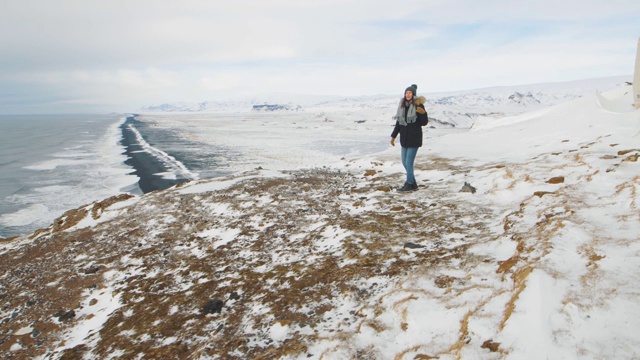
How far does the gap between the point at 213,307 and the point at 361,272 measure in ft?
7.64

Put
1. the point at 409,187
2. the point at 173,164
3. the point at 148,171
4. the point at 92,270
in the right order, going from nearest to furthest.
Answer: the point at 92,270, the point at 409,187, the point at 148,171, the point at 173,164

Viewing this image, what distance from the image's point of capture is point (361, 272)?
5449 millimetres

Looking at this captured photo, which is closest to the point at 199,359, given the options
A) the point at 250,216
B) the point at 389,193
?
the point at 250,216

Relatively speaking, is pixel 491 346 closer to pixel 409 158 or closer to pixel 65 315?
pixel 409 158

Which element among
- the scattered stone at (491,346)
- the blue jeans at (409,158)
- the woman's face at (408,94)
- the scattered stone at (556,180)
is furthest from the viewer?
the blue jeans at (409,158)

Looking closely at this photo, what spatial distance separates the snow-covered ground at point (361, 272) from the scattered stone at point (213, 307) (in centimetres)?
2

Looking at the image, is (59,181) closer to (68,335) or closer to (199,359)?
(68,335)

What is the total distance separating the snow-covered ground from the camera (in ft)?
11.9

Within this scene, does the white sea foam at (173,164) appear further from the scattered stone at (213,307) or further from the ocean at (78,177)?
the scattered stone at (213,307)

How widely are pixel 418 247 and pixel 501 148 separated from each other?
11.4 m

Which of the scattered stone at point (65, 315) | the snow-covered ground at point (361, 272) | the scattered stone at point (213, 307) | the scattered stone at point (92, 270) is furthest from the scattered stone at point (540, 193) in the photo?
the scattered stone at point (92, 270)

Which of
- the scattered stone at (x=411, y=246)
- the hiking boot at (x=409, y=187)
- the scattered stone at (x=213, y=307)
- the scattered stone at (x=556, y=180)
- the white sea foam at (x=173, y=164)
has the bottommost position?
the white sea foam at (x=173, y=164)

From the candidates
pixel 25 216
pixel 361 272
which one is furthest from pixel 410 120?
pixel 25 216

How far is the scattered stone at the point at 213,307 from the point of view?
208 inches
